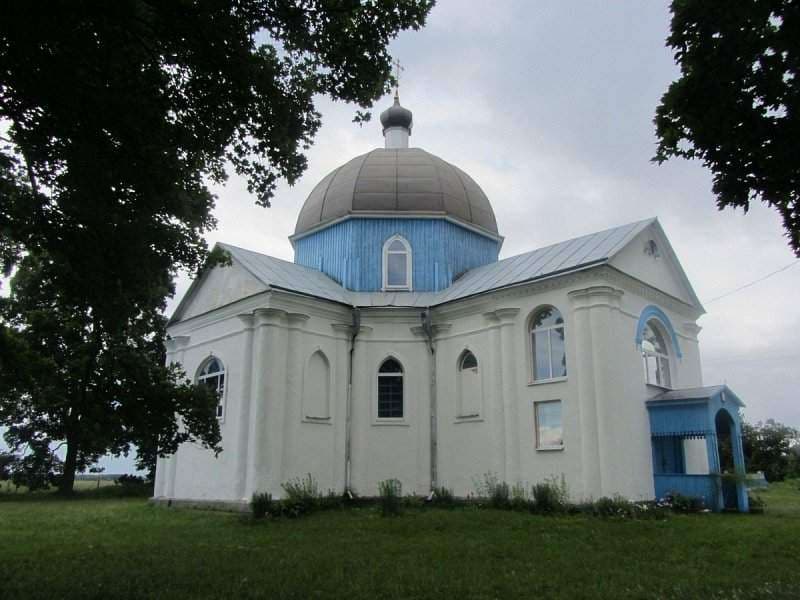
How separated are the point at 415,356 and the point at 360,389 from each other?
71.5 inches

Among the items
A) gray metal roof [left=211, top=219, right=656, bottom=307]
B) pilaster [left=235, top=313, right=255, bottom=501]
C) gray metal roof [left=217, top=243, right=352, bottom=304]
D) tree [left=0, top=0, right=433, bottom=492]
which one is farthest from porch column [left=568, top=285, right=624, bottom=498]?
tree [left=0, top=0, right=433, bottom=492]

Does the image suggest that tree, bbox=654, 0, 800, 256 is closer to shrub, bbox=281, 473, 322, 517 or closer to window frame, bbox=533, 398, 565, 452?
window frame, bbox=533, 398, 565, 452

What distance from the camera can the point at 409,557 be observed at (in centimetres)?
942

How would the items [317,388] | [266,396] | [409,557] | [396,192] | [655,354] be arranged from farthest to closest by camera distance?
[396,192] < [317,388] < [655,354] < [266,396] < [409,557]

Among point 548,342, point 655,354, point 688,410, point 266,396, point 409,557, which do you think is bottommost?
point 409,557

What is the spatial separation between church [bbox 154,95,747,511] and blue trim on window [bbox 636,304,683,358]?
2.2 inches

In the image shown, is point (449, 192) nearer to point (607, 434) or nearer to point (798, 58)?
point (607, 434)

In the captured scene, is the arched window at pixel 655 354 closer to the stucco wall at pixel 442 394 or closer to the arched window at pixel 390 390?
the stucco wall at pixel 442 394

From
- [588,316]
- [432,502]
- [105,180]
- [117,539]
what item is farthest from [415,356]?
[105,180]

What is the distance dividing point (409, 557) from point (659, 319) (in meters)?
11.3

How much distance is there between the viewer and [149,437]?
11969 millimetres

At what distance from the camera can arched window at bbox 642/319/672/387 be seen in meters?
17.5

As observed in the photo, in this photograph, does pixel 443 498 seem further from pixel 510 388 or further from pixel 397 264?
pixel 397 264

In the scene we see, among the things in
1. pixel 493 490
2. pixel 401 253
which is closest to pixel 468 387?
pixel 493 490
